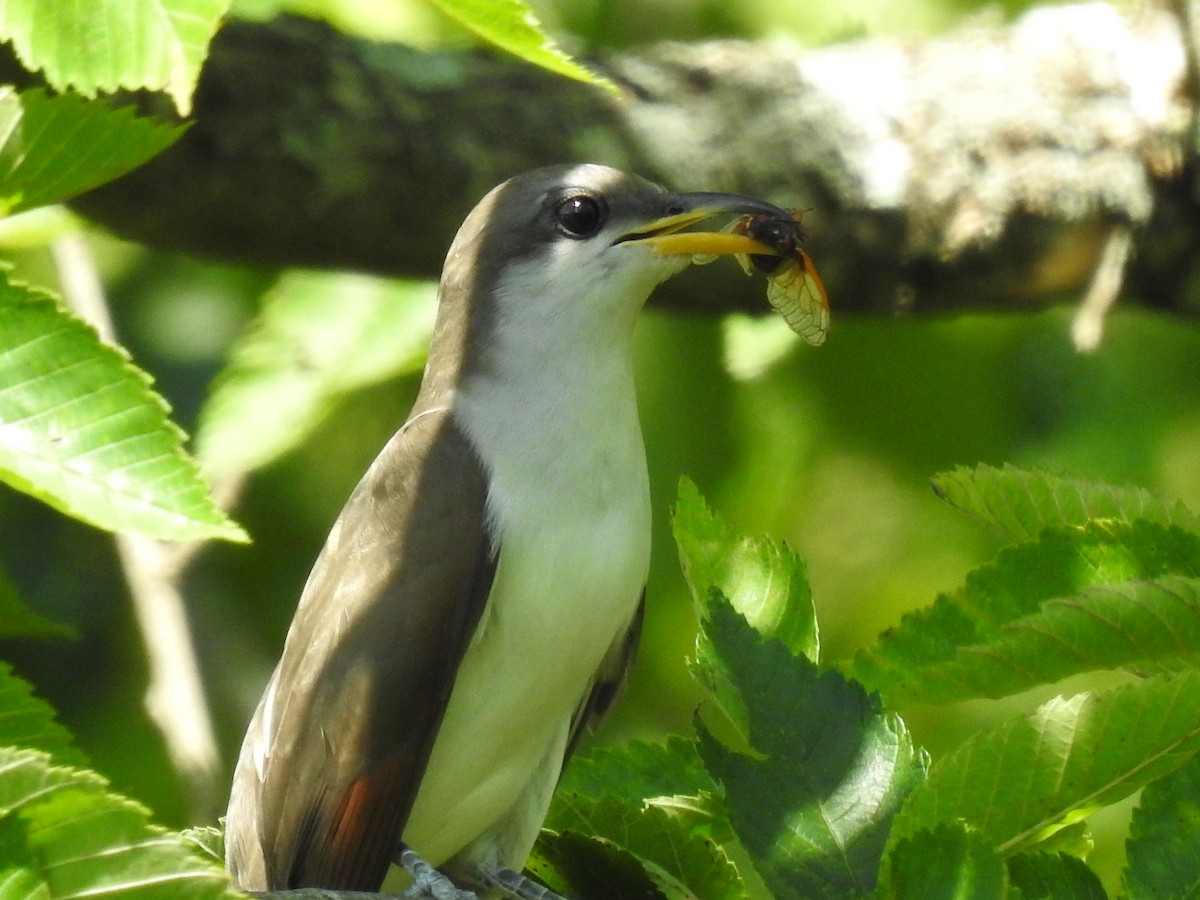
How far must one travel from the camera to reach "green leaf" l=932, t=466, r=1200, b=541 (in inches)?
103

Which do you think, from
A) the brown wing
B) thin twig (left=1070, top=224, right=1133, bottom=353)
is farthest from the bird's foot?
thin twig (left=1070, top=224, right=1133, bottom=353)

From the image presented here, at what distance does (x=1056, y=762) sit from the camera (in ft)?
7.43

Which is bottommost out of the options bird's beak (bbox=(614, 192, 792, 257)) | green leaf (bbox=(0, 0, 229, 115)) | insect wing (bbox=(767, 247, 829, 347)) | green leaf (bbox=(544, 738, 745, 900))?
green leaf (bbox=(544, 738, 745, 900))

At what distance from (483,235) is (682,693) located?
6.92ft

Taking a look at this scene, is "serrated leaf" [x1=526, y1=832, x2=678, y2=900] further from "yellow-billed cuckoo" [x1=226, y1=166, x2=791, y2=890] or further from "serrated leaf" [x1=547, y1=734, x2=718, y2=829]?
"yellow-billed cuckoo" [x1=226, y1=166, x2=791, y2=890]

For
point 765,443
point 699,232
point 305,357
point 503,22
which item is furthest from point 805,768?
point 765,443

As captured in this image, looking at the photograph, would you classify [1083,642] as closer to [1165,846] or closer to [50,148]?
[1165,846]

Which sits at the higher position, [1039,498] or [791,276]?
[1039,498]

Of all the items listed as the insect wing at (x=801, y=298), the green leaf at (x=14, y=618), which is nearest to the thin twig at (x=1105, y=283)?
the insect wing at (x=801, y=298)

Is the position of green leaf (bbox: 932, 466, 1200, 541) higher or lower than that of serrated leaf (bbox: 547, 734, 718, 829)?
higher

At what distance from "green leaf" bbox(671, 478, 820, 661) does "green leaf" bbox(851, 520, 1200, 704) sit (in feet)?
0.43

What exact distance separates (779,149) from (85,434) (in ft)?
11.8

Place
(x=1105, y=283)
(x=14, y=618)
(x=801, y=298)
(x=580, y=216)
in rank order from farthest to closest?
(x=1105, y=283)
(x=801, y=298)
(x=580, y=216)
(x=14, y=618)

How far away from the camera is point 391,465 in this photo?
373 cm
